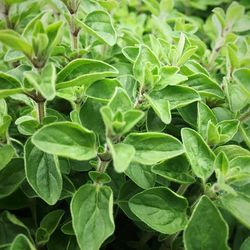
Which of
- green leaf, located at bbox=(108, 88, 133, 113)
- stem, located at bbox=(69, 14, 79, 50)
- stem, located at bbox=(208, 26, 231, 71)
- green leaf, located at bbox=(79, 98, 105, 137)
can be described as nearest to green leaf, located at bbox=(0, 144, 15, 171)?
green leaf, located at bbox=(79, 98, 105, 137)

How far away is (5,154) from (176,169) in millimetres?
482

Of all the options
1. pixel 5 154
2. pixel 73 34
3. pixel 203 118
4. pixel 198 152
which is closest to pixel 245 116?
pixel 203 118

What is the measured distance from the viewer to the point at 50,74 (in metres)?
0.86

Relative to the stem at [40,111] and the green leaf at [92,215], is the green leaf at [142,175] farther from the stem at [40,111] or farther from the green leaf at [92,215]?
the stem at [40,111]

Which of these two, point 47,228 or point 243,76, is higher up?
point 243,76

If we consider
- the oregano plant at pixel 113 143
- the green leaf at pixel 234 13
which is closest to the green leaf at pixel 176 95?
the oregano plant at pixel 113 143

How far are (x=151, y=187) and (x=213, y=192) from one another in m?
0.17

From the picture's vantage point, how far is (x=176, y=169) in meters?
1.06

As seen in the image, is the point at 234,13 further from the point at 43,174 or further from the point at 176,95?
the point at 43,174

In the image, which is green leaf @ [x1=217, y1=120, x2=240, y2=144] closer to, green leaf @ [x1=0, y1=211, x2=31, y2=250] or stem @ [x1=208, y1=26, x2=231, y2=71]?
stem @ [x1=208, y1=26, x2=231, y2=71]

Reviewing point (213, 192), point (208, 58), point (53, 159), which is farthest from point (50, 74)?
point (208, 58)

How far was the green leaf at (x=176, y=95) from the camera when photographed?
3.44 ft

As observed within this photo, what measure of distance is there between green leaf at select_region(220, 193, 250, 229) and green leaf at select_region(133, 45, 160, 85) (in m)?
0.39

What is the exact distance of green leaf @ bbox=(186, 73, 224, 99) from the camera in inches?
45.8
